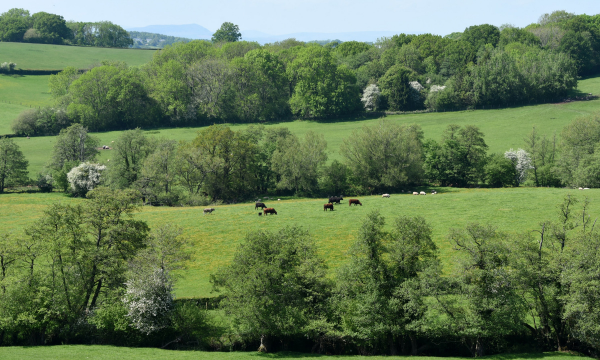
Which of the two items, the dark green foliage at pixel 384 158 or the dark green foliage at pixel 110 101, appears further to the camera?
the dark green foliage at pixel 110 101

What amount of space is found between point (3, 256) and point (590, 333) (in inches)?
1621

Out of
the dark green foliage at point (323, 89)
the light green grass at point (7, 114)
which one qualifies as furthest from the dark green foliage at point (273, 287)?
the light green grass at point (7, 114)

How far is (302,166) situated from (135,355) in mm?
48344

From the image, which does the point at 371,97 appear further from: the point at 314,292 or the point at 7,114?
the point at 314,292

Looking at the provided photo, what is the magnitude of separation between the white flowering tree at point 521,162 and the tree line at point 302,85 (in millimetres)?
44447

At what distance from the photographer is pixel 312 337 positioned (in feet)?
113

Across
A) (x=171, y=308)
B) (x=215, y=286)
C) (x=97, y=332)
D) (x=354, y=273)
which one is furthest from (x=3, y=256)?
(x=354, y=273)

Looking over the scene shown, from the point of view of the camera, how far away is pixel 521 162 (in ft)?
259

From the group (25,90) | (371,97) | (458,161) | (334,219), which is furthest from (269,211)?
(25,90)

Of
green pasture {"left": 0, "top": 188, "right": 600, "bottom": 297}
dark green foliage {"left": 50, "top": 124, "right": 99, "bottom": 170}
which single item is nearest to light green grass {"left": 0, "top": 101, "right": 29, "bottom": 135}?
dark green foliage {"left": 50, "top": 124, "right": 99, "bottom": 170}

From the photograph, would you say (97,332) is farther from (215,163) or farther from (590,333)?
(215,163)

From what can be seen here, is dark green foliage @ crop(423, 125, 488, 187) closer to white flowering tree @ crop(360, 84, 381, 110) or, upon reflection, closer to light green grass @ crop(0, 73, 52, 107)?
white flowering tree @ crop(360, 84, 381, 110)

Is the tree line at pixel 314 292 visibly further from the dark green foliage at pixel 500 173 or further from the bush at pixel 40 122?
the bush at pixel 40 122

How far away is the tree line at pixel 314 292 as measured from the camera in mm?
31672
